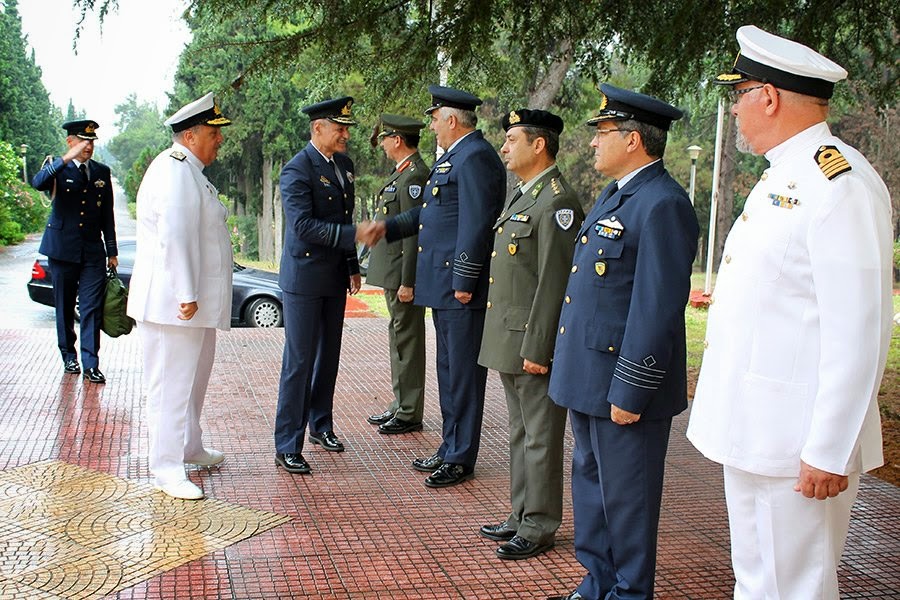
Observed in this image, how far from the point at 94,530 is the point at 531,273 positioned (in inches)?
96.1

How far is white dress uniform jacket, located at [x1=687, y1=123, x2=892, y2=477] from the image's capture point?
2398 mm

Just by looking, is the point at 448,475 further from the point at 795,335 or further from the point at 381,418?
the point at 795,335

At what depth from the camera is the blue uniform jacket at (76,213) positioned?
7.62m

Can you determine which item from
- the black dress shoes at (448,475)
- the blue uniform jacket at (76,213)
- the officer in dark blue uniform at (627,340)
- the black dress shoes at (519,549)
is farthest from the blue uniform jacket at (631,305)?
the blue uniform jacket at (76,213)

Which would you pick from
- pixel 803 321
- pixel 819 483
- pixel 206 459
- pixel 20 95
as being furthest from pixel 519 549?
pixel 20 95

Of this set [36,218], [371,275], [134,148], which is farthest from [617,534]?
[134,148]

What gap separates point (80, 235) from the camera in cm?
769

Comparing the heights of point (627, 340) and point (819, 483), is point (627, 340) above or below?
above

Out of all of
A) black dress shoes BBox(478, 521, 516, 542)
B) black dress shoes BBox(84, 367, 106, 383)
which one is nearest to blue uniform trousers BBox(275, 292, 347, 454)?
black dress shoes BBox(478, 521, 516, 542)

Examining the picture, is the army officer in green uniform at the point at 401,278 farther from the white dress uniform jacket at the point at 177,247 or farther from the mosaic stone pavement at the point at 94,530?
the mosaic stone pavement at the point at 94,530

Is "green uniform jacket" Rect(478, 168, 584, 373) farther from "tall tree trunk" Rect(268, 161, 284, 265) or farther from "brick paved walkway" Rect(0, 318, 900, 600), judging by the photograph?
"tall tree trunk" Rect(268, 161, 284, 265)

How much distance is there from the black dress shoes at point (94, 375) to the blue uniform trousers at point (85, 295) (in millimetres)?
30

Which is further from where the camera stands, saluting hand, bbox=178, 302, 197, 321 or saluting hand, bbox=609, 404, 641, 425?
saluting hand, bbox=178, 302, 197, 321

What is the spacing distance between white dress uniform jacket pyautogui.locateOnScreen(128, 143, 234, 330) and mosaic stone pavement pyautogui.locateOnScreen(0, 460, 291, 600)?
3.23 ft
